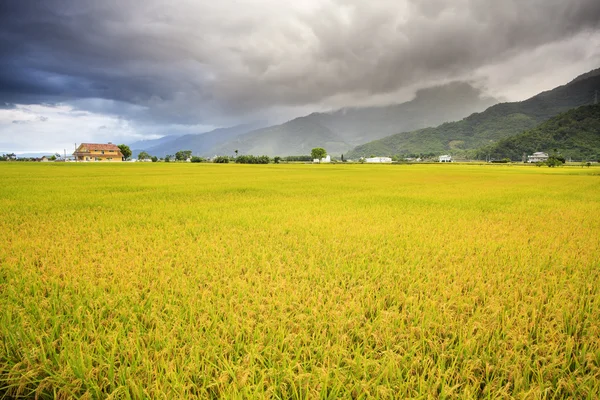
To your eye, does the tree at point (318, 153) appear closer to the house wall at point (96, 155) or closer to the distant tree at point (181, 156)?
the distant tree at point (181, 156)

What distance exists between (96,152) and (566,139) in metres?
201

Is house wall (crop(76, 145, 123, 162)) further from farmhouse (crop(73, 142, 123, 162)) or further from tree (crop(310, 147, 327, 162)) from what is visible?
tree (crop(310, 147, 327, 162))

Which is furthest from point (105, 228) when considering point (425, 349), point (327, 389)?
point (425, 349)

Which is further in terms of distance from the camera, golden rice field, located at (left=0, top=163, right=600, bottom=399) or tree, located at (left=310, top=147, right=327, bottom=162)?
tree, located at (left=310, top=147, right=327, bottom=162)

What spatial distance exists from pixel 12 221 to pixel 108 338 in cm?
875

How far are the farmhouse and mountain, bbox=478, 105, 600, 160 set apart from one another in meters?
179

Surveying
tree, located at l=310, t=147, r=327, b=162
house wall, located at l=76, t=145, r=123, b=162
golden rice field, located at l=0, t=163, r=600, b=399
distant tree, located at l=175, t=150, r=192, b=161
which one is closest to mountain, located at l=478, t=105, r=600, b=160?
tree, located at l=310, t=147, r=327, b=162

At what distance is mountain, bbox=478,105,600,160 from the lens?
11644 cm

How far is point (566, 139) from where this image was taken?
12500cm

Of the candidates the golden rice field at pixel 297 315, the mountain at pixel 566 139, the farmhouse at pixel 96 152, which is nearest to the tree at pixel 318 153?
the mountain at pixel 566 139

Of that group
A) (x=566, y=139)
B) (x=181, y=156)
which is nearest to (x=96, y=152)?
(x=181, y=156)

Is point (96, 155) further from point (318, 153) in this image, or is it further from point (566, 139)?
point (566, 139)

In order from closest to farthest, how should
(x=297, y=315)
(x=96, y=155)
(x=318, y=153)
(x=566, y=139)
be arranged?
(x=297, y=315)
(x=96, y=155)
(x=566, y=139)
(x=318, y=153)

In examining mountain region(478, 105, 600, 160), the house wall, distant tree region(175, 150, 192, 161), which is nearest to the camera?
the house wall
